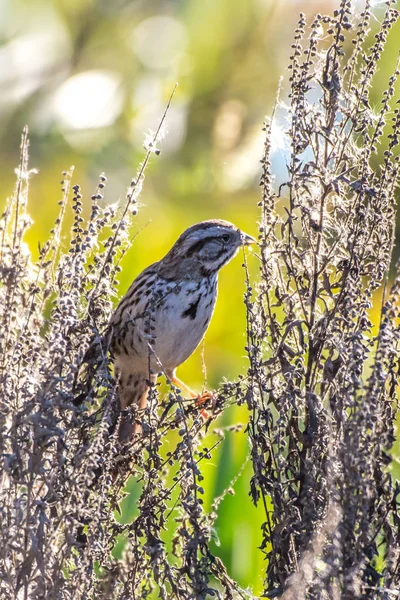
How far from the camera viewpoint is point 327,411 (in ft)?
8.80

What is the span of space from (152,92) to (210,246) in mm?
3792

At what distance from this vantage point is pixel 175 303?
3982mm

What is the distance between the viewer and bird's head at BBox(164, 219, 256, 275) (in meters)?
4.08

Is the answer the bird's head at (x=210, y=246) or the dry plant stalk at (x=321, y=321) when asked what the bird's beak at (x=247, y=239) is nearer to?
the bird's head at (x=210, y=246)

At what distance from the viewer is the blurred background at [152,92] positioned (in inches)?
284

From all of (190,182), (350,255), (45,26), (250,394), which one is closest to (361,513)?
(250,394)

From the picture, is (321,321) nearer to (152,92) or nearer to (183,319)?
(183,319)

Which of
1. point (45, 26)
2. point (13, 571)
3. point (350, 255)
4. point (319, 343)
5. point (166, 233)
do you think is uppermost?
point (45, 26)

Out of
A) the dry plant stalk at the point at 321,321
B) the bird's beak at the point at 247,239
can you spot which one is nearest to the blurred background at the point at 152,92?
the bird's beak at the point at 247,239

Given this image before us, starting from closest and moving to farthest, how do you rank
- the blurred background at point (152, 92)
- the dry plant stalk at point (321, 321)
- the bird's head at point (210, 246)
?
the dry plant stalk at point (321, 321) < the bird's head at point (210, 246) < the blurred background at point (152, 92)

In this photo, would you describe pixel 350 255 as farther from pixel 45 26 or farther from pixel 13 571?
pixel 45 26

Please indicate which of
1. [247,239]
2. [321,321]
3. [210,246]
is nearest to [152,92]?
[210,246]

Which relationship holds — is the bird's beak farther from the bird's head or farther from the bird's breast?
the bird's breast

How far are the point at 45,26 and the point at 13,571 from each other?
585 cm
